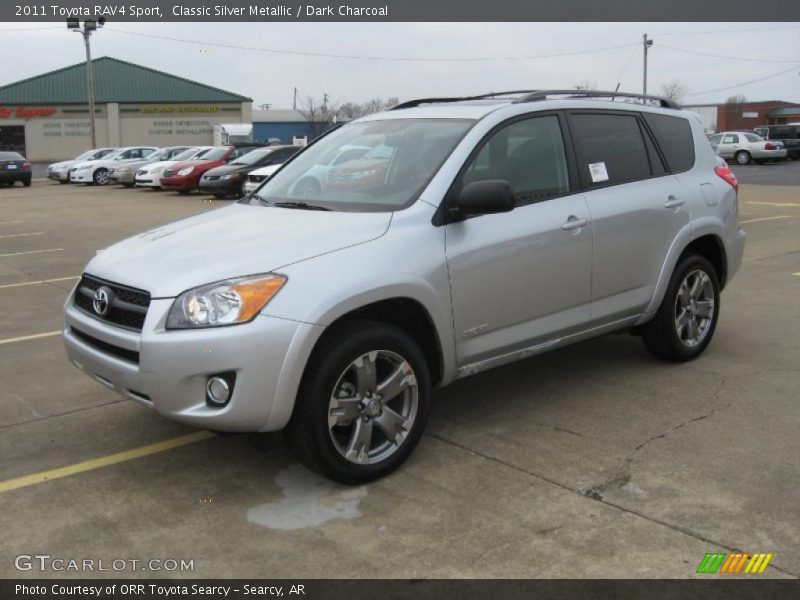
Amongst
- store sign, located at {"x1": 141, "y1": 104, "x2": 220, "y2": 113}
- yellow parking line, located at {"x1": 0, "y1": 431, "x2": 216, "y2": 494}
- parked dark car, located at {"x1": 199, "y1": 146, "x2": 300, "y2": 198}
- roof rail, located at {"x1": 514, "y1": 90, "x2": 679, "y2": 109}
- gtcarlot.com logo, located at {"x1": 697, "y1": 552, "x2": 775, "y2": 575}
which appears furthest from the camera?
store sign, located at {"x1": 141, "y1": 104, "x2": 220, "y2": 113}

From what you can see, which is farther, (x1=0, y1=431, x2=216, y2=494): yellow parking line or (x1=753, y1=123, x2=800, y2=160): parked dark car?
(x1=753, y1=123, x2=800, y2=160): parked dark car

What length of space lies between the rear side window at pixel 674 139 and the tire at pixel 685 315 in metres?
0.66

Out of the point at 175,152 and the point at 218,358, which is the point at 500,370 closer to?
the point at 218,358

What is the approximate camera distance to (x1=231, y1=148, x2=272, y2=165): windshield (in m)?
22.2

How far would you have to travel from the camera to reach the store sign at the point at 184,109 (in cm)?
5784

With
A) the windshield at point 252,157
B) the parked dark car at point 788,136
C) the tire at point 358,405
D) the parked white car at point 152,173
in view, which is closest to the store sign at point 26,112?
the parked white car at point 152,173

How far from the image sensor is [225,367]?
342cm

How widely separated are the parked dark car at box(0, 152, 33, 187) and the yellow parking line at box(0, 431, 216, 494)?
29.4 m

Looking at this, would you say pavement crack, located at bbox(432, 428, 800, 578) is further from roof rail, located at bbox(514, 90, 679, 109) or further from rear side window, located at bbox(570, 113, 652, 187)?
roof rail, located at bbox(514, 90, 679, 109)

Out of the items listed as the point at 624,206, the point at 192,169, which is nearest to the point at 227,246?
the point at 624,206

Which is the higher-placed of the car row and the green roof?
the green roof

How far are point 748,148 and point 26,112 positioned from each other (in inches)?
1795

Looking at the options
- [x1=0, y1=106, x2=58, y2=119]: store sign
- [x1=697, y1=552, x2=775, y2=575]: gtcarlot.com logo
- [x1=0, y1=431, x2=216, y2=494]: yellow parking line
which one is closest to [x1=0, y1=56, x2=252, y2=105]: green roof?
[x1=0, y1=106, x2=58, y2=119]: store sign

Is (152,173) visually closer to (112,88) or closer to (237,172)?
(237,172)
